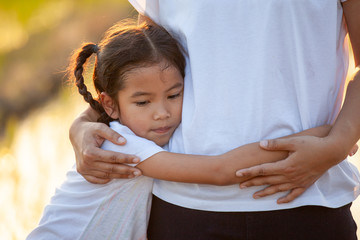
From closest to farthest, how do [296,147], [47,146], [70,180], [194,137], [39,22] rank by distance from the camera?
[296,147] → [194,137] → [70,180] → [47,146] → [39,22]

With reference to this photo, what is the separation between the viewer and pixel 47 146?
4020 millimetres

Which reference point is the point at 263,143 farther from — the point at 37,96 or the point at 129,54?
the point at 37,96

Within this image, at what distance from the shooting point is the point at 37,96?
7.68 meters

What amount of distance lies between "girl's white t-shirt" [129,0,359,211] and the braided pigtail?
0.54m

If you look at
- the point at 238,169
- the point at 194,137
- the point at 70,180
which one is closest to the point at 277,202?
the point at 238,169

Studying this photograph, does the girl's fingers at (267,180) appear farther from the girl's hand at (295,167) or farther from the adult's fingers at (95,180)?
the adult's fingers at (95,180)

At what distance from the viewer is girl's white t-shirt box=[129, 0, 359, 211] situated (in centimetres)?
167

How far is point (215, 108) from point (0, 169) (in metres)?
2.86

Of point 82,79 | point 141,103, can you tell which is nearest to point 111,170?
point 141,103

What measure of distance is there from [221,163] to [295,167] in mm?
247

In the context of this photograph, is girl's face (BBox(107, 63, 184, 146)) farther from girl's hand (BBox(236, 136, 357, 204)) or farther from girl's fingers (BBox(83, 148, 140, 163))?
girl's hand (BBox(236, 136, 357, 204))

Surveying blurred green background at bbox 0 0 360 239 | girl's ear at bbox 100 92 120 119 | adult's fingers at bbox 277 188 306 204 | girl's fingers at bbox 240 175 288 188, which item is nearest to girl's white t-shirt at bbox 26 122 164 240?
girl's ear at bbox 100 92 120 119

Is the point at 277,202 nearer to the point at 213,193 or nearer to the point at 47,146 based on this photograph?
the point at 213,193

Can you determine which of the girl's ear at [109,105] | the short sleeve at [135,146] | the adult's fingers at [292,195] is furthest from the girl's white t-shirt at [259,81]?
the girl's ear at [109,105]
